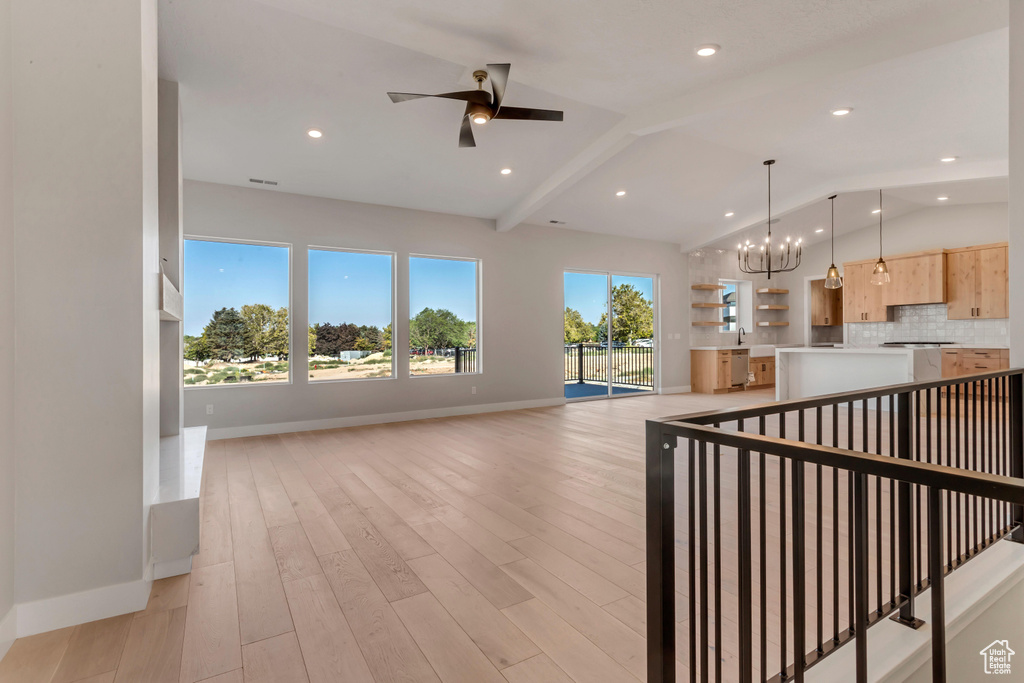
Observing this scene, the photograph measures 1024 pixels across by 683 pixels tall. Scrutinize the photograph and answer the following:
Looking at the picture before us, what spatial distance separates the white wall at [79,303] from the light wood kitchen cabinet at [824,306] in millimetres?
12011

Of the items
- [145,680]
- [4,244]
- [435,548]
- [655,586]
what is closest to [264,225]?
[4,244]

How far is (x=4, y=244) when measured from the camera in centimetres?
182

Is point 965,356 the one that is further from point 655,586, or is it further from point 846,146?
point 655,586

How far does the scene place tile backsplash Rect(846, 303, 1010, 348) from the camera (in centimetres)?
778

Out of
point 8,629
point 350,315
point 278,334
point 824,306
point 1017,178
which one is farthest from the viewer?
point 824,306

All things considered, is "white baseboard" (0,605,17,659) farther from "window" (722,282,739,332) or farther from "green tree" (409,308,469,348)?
"window" (722,282,739,332)

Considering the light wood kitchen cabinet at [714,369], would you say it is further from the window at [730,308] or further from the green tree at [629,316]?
the green tree at [629,316]

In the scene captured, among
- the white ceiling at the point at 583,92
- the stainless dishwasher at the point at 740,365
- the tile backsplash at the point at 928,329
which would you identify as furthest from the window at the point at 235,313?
the tile backsplash at the point at 928,329

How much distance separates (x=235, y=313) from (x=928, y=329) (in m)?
10.9

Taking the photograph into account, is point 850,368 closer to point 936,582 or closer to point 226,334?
point 936,582

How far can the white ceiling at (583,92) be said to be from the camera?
10.7 ft

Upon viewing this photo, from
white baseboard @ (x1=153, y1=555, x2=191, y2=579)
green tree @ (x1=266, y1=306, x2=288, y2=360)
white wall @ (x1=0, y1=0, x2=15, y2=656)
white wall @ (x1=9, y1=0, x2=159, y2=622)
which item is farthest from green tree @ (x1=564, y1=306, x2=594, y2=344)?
white wall @ (x1=0, y1=0, x2=15, y2=656)

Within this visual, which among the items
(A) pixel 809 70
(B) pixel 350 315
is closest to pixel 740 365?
(A) pixel 809 70

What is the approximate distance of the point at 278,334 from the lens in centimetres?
580
